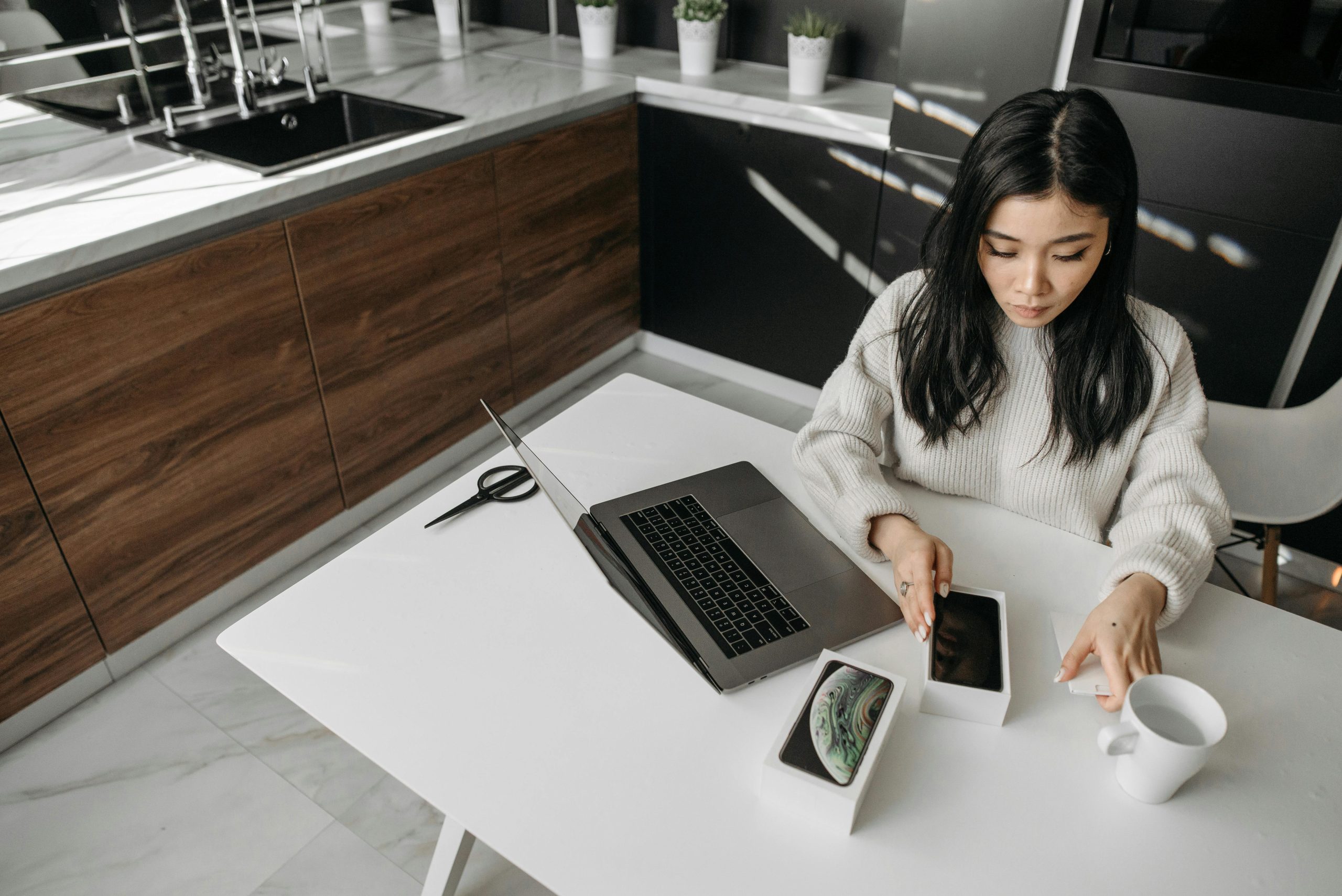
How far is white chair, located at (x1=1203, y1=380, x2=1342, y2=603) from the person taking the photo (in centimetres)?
168

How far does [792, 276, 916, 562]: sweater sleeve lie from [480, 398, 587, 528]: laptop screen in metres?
0.33

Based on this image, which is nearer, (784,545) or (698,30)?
(784,545)

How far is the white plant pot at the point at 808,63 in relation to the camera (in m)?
2.50

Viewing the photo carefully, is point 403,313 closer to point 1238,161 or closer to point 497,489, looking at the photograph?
point 497,489

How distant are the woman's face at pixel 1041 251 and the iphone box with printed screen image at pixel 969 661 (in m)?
0.37

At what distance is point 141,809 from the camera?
A: 67.3 inches

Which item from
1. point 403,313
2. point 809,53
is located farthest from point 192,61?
point 809,53

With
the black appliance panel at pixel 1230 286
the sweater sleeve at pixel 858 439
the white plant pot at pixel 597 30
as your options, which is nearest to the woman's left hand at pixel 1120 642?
the sweater sleeve at pixel 858 439

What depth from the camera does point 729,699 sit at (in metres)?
0.96

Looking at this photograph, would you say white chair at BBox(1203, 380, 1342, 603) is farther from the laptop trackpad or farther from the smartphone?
→ the smartphone

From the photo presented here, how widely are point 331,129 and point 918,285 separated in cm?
188

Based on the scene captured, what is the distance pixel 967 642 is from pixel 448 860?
872mm

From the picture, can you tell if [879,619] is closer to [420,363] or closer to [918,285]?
[918,285]

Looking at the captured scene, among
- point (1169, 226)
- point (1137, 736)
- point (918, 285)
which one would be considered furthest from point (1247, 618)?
point (1169, 226)
